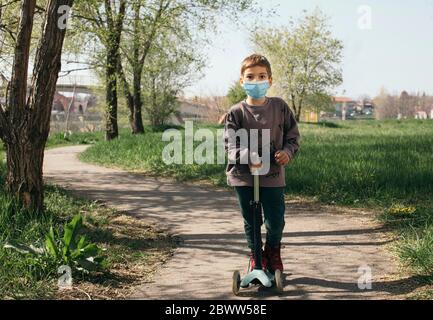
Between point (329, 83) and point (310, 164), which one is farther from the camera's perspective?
point (329, 83)

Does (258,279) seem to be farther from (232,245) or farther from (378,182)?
(378,182)

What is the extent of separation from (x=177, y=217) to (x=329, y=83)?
148ft

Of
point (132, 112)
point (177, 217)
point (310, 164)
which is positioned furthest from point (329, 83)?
point (177, 217)

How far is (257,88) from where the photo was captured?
4.24 m

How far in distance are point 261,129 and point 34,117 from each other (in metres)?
3.29

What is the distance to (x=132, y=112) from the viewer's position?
2583cm

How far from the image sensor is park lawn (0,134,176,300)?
4.46 m

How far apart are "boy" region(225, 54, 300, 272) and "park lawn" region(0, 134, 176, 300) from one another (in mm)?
1335

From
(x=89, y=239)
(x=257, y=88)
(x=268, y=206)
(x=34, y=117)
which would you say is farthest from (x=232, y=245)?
(x=34, y=117)

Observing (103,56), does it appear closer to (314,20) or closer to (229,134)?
(229,134)

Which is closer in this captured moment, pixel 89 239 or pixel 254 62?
pixel 254 62

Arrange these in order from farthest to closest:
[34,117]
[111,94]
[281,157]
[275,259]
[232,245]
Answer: [111,94], [34,117], [232,245], [275,259], [281,157]

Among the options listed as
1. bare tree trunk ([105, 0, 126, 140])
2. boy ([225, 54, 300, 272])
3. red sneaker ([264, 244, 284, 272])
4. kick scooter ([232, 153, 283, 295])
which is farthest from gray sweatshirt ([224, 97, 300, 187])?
bare tree trunk ([105, 0, 126, 140])

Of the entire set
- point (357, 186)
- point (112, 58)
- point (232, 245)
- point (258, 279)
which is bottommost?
point (232, 245)
